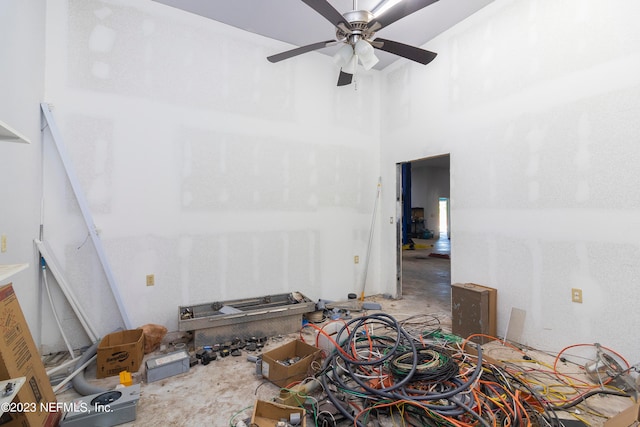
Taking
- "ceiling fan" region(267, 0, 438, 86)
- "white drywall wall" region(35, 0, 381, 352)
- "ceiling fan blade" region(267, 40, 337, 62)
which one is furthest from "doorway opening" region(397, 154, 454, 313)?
"ceiling fan blade" region(267, 40, 337, 62)

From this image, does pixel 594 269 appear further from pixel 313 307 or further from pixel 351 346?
pixel 313 307

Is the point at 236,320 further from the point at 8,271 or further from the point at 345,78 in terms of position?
the point at 345,78

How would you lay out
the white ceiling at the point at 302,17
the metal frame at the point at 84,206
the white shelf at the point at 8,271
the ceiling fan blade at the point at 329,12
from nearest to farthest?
the white shelf at the point at 8,271
the ceiling fan blade at the point at 329,12
the metal frame at the point at 84,206
the white ceiling at the point at 302,17

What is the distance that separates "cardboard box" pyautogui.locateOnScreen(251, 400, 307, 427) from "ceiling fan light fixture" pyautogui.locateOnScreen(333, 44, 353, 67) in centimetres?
264

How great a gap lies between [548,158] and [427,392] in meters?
2.37

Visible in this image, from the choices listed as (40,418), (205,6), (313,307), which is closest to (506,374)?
(313,307)

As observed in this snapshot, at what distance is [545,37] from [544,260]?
6.88 feet

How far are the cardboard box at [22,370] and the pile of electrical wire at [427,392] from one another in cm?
152

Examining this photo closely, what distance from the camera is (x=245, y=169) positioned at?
367 cm

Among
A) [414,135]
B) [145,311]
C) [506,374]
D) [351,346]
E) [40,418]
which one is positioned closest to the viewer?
[40,418]

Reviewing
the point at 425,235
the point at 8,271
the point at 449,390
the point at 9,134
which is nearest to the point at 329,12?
the point at 9,134

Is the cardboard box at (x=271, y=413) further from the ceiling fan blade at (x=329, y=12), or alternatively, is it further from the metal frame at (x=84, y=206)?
the ceiling fan blade at (x=329, y=12)

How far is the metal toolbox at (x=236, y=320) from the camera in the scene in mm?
2922

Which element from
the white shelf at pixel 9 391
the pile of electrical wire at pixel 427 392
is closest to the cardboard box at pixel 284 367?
the pile of electrical wire at pixel 427 392
